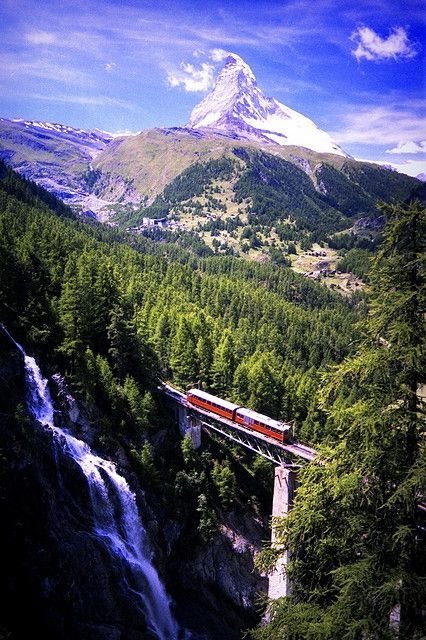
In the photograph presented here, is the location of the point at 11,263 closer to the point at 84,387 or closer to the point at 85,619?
the point at 84,387

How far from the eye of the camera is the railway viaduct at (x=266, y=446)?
52.8m

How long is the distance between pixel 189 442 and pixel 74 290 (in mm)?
24016

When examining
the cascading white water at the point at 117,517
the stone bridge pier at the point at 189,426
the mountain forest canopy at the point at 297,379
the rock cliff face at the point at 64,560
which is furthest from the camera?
the stone bridge pier at the point at 189,426

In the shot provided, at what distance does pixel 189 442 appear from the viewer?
61.7 metres

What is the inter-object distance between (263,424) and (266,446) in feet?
12.7

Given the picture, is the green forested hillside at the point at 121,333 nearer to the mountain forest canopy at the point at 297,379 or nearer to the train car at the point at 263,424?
the mountain forest canopy at the point at 297,379

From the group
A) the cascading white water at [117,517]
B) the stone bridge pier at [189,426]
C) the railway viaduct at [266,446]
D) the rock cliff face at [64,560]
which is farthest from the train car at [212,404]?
the cascading white water at [117,517]

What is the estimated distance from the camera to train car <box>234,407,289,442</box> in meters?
55.6

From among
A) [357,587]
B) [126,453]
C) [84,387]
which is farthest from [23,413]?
[357,587]

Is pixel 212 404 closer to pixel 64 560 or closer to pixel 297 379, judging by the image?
pixel 297 379

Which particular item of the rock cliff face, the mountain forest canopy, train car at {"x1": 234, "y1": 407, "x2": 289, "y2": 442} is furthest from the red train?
the rock cliff face

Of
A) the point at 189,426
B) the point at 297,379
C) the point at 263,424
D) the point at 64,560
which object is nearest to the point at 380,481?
the point at 64,560

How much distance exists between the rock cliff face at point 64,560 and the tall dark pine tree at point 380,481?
23171mm

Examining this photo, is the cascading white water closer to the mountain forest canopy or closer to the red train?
the mountain forest canopy
